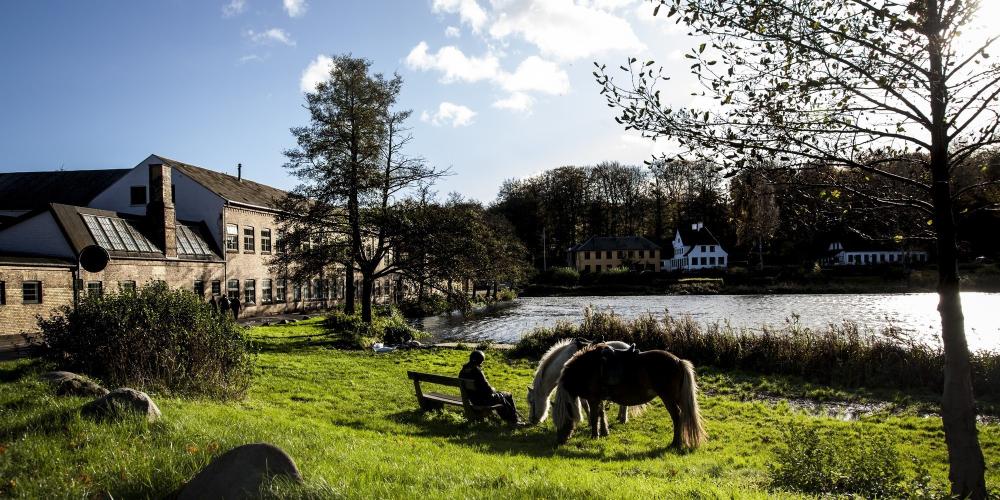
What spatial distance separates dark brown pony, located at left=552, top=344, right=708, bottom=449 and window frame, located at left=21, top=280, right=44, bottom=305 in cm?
2527

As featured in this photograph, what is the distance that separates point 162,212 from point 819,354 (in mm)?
32888

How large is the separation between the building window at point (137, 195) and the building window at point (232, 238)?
5.90 m

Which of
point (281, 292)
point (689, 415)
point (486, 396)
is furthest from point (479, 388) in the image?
point (281, 292)

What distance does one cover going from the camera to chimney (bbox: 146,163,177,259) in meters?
34.2

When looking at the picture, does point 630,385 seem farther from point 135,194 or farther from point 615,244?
point 615,244

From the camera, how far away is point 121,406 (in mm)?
7191

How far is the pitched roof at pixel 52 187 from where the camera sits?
42228 millimetres

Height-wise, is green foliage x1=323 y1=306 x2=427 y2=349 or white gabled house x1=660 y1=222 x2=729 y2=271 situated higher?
white gabled house x1=660 y1=222 x2=729 y2=271

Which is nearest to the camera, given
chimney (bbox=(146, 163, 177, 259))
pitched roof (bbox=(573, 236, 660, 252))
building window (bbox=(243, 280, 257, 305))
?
chimney (bbox=(146, 163, 177, 259))

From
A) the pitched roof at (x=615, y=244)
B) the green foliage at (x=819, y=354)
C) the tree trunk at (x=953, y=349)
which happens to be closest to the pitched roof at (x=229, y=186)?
the green foliage at (x=819, y=354)

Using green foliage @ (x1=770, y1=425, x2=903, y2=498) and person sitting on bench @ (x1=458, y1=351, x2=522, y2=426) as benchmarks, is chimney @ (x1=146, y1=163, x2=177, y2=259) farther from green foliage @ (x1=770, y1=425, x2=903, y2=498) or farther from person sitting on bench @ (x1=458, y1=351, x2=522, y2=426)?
green foliage @ (x1=770, y1=425, x2=903, y2=498)

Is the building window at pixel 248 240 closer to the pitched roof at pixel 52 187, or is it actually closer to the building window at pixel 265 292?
the building window at pixel 265 292

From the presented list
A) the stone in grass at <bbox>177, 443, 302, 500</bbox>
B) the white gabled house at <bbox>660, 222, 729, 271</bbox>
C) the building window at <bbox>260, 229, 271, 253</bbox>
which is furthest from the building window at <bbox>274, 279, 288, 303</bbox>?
the white gabled house at <bbox>660, 222, 729, 271</bbox>

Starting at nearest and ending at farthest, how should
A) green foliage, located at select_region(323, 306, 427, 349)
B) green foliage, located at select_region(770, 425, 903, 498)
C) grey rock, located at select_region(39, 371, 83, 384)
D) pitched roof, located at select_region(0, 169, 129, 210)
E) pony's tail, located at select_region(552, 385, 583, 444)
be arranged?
green foliage, located at select_region(770, 425, 903, 498), grey rock, located at select_region(39, 371, 83, 384), pony's tail, located at select_region(552, 385, 583, 444), green foliage, located at select_region(323, 306, 427, 349), pitched roof, located at select_region(0, 169, 129, 210)
